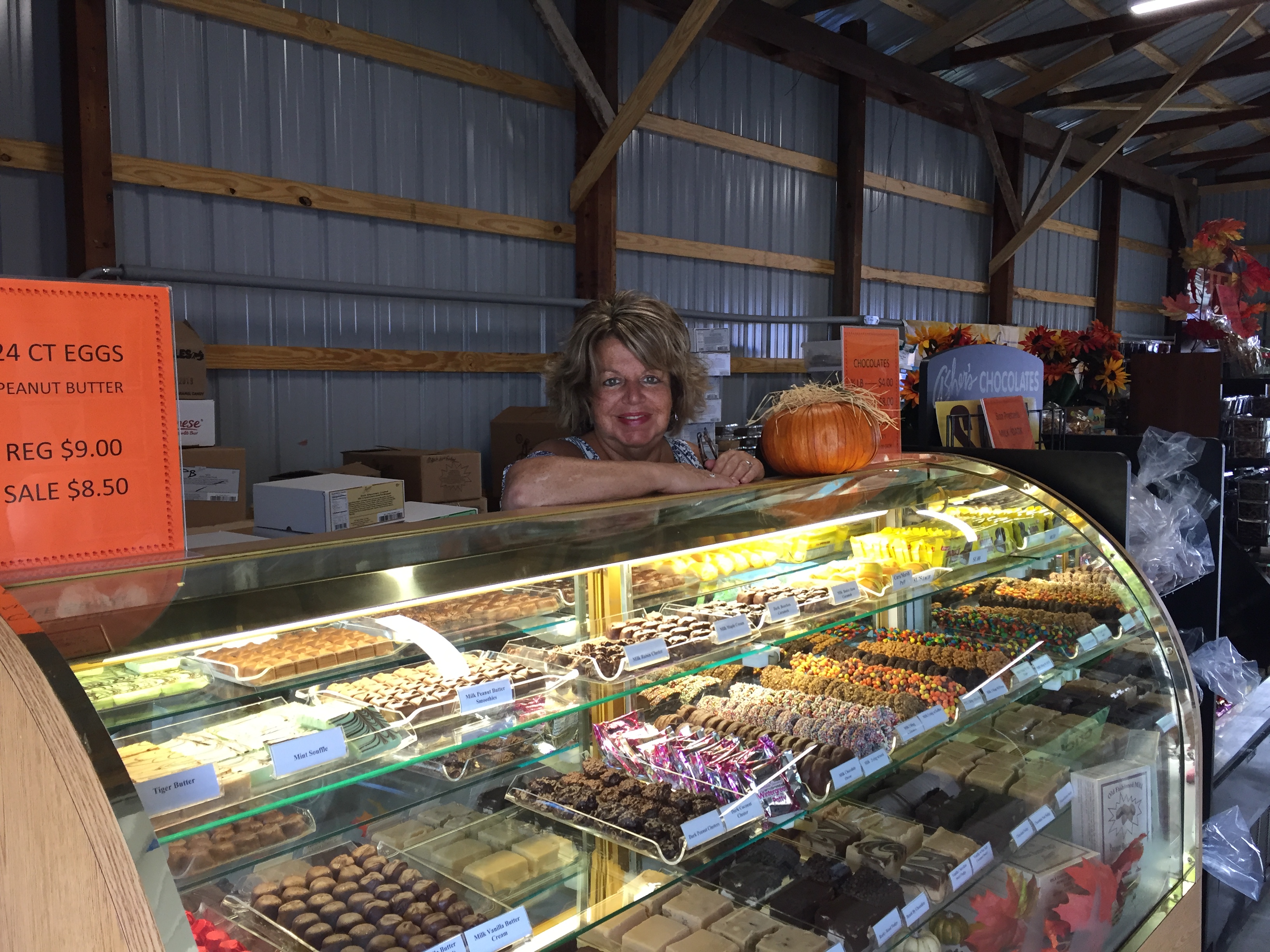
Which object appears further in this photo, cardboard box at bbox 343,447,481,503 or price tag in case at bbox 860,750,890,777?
cardboard box at bbox 343,447,481,503

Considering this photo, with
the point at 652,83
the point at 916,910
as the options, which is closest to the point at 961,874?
the point at 916,910

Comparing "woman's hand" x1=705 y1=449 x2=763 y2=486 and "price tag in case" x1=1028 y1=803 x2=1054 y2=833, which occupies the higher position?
"woman's hand" x1=705 y1=449 x2=763 y2=486

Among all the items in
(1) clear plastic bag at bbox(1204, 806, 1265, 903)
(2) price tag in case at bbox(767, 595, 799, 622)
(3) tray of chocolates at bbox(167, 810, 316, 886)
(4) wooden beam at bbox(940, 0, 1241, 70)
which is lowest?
(1) clear plastic bag at bbox(1204, 806, 1265, 903)

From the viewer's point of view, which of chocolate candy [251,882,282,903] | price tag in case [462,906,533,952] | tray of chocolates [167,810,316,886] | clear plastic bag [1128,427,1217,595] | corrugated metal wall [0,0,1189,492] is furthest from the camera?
corrugated metal wall [0,0,1189,492]

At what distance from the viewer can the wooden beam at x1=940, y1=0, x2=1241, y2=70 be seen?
7152mm

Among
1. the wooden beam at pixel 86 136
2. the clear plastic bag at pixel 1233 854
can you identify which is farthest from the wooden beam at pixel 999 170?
the clear plastic bag at pixel 1233 854

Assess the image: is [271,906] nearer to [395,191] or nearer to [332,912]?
[332,912]

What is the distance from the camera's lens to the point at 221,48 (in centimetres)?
457

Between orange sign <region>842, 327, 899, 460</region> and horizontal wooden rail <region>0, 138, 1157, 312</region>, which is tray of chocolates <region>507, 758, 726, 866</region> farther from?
horizontal wooden rail <region>0, 138, 1157, 312</region>

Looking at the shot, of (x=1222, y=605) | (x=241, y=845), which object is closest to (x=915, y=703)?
(x=241, y=845)

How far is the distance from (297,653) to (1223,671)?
10.5ft

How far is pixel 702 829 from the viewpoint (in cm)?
181

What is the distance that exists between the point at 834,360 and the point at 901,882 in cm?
532

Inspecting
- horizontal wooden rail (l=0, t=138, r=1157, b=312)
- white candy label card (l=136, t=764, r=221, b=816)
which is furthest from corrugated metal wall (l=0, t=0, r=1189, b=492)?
white candy label card (l=136, t=764, r=221, b=816)
